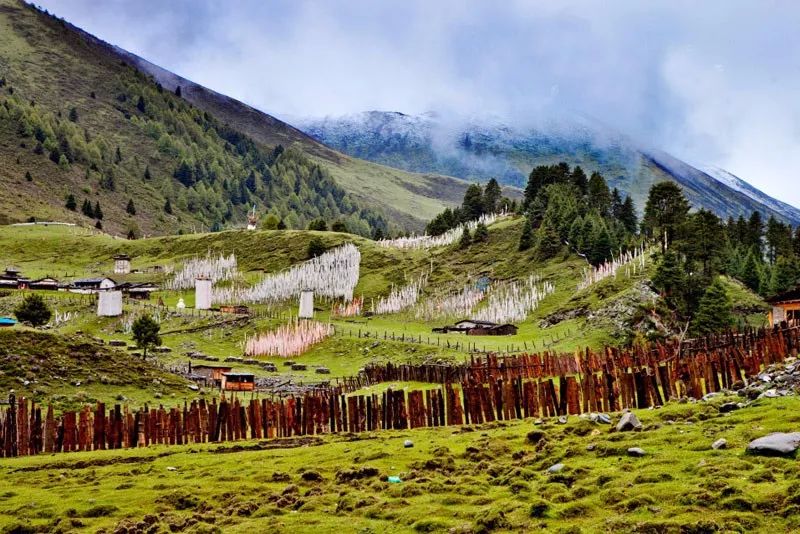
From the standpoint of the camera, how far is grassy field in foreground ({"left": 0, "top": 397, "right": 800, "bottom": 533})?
558 inches

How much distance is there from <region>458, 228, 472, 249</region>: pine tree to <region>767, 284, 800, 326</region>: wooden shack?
75003mm

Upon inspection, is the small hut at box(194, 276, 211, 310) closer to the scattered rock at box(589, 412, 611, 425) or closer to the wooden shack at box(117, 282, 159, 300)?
the wooden shack at box(117, 282, 159, 300)

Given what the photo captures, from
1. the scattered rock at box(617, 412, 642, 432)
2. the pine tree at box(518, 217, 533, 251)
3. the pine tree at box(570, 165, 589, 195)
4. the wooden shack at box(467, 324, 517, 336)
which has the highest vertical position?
the pine tree at box(570, 165, 589, 195)

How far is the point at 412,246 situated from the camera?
147m

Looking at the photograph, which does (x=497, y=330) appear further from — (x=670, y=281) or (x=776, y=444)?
(x=776, y=444)

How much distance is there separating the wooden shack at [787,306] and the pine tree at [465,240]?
246ft

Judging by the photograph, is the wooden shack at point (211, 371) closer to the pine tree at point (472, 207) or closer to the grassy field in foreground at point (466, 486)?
the grassy field in foreground at point (466, 486)

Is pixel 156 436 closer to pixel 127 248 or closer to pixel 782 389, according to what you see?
pixel 782 389

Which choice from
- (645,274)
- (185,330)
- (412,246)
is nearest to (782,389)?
(645,274)

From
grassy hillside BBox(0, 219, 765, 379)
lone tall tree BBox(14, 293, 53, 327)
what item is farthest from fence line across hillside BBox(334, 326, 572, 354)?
lone tall tree BBox(14, 293, 53, 327)

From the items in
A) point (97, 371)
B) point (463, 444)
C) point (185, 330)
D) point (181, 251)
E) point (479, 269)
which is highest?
point (181, 251)

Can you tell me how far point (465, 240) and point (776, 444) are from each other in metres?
120

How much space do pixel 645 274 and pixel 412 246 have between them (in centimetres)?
6680

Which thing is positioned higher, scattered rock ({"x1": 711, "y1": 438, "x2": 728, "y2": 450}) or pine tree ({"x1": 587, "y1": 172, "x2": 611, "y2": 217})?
pine tree ({"x1": 587, "y1": 172, "x2": 611, "y2": 217})
